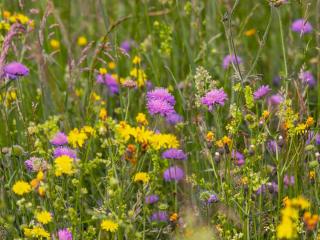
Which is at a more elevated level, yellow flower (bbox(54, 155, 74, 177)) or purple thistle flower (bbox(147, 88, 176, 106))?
purple thistle flower (bbox(147, 88, 176, 106))

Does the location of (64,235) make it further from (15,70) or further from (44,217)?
(15,70)

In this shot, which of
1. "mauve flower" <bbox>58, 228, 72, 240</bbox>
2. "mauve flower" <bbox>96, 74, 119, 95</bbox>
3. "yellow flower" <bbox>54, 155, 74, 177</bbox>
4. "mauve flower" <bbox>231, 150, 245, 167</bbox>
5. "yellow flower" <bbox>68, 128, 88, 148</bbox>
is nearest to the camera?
"yellow flower" <bbox>54, 155, 74, 177</bbox>

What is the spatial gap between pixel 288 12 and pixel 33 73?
3.94ft

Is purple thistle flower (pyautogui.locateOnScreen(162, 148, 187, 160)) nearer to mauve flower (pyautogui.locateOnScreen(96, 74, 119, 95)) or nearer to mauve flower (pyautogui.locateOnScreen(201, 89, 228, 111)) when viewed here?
mauve flower (pyautogui.locateOnScreen(201, 89, 228, 111))

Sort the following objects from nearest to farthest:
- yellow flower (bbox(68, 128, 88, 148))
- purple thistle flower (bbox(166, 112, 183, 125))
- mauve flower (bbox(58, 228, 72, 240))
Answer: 1. mauve flower (bbox(58, 228, 72, 240))
2. yellow flower (bbox(68, 128, 88, 148))
3. purple thistle flower (bbox(166, 112, 183, 125))

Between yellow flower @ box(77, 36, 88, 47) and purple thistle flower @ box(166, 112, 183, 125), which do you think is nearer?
purple thistle flower @ box(166, 112, 183, 125)

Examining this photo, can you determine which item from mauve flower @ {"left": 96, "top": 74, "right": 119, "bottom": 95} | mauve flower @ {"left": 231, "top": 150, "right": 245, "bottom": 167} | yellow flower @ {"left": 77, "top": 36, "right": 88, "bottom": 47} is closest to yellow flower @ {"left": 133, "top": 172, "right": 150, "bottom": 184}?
mauve flower @ {"left": 231, "top": 150, "right": 245, "bottom": 167}

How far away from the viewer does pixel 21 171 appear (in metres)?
2.25

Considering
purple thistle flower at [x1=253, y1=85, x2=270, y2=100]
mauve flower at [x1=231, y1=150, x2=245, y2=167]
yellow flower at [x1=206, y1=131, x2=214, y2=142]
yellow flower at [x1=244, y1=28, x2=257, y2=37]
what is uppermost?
purple thistle flower at [x1=253, y1=85, x2=270, y2=100]

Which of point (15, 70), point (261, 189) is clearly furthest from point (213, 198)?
point (15, 70)

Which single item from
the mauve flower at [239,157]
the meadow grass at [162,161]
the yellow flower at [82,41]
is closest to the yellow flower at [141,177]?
the meadow grass at [162,161]

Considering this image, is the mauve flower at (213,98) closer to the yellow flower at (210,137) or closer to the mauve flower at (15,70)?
the yellow flower at (210,137)

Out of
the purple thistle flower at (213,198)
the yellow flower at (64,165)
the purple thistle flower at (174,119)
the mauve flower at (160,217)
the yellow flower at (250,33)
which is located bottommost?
the mauve flower at (160,217)

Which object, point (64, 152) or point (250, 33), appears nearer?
point (64, 152)
